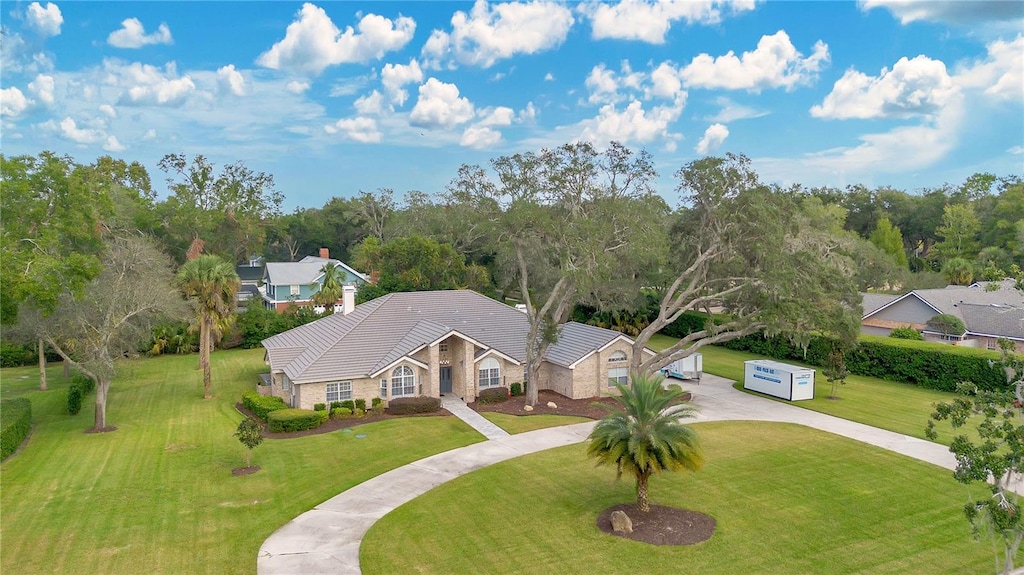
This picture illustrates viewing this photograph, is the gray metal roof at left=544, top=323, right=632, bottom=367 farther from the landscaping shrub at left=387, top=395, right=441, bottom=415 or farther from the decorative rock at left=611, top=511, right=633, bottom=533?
the decorative rock at left=611, top=511, right=633, bottom=533

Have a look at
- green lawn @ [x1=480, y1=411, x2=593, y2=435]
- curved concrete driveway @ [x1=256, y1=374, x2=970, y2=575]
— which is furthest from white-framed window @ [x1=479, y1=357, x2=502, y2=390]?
curved concrete driveway @ [x1=256, y1=374, x2=970, y2=575]

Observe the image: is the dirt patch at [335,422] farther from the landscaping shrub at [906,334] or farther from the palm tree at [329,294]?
the landscaping shrub at [906,334]

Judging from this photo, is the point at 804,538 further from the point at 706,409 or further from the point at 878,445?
the point at 706,409

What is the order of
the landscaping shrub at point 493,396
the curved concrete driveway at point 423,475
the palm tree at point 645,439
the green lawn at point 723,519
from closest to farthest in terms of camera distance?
the green lawn at point 723,519 → the curved concrete driveway at point 423,475 → the palm tree at point 645,439 → the landscaping shrub at point 493,396

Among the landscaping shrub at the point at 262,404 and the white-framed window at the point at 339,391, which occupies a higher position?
the white-framed window at the point at 339,391

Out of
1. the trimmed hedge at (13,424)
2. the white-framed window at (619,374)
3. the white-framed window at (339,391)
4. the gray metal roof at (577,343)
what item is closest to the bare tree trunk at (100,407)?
the trimmed hedge at (13,424)

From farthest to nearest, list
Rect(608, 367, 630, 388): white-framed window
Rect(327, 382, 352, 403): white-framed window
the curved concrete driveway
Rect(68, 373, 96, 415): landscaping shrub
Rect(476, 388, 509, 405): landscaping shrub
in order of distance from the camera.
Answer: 1. Rect(608, 367, 630, 388): white-framed window
2. Rect(476, 388, 509, 405): landscaping shrub
3. Rect(68, 373, 96, 415): landscaping shrub
4. Rect(327, 382, 352, 403): white-framed window
5. the curved concrete driveway

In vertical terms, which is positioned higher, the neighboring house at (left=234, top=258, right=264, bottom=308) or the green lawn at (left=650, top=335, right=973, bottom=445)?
the neighboring house at (left=234, top=258, right=264, bottom=308)
